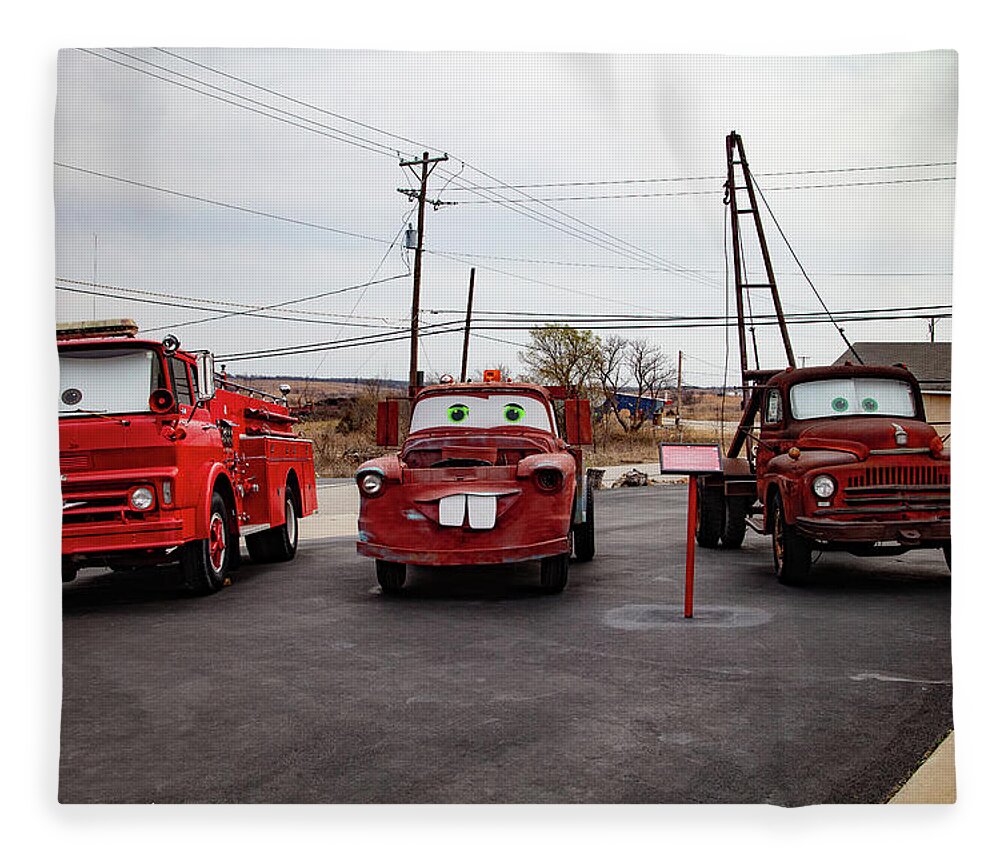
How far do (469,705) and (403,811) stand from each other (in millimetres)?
575

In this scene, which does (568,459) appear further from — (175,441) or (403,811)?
(403,811)

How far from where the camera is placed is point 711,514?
716 cm

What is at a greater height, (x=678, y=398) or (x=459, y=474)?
(x=678, y=398)

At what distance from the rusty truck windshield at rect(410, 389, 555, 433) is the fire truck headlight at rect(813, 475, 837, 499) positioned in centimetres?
148

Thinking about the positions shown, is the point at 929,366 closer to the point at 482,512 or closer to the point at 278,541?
the point at 482,512

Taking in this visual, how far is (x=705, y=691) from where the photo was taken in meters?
4.07

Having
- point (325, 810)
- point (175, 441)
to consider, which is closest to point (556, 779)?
point (325, 810)

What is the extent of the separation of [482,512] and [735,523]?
2082mm

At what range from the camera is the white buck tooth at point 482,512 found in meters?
5.61

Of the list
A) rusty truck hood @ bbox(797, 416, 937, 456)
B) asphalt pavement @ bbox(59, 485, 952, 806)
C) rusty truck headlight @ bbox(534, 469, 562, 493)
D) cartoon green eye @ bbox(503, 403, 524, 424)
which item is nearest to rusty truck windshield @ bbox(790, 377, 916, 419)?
rusty truck hood @ bbox(797, 416, 937, 456)

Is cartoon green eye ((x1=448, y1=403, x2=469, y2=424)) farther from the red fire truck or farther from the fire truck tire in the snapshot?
the fire truck tire

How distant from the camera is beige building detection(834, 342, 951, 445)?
4.51 metres

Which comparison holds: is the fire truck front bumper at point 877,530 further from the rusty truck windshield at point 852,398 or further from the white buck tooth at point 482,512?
the white buck tooth at point 482,512

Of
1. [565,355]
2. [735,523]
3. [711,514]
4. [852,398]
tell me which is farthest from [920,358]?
[711,514]
